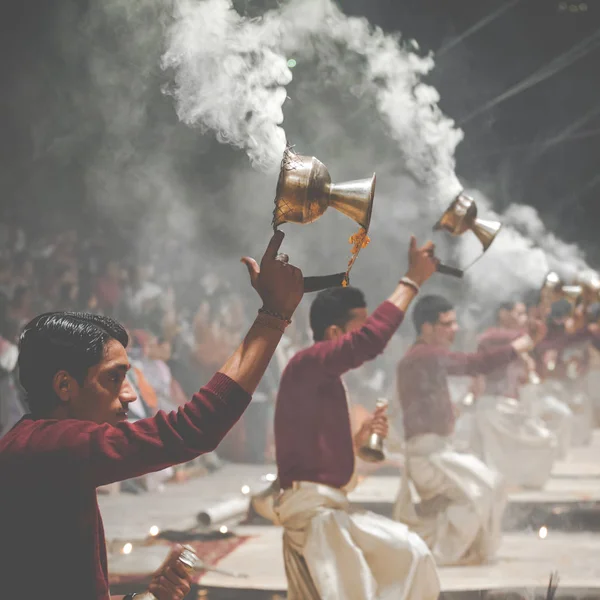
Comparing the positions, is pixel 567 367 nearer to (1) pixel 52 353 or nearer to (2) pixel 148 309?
(2) pixel 148 309

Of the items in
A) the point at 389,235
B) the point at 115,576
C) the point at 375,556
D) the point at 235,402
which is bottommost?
the point at 115,576

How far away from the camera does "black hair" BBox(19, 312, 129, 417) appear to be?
7.50 ft

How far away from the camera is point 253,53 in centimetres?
416

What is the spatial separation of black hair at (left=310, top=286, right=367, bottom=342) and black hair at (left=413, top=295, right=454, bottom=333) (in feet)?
6.52

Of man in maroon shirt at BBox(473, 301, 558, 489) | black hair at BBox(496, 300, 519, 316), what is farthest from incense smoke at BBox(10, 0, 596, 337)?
man in maroon shirt at BBox(473, 301, 558, 489)

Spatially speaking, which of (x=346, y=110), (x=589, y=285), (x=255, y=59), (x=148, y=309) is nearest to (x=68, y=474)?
(x=255, y=59)

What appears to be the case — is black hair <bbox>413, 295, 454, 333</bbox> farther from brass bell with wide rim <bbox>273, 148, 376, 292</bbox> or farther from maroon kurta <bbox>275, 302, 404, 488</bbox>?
brass bell with wide rim <bbox>273, 148, 376, 292</bbox>

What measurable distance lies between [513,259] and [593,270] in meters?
1.24

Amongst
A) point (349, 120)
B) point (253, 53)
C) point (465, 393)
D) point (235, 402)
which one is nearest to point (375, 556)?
point (235, 402)

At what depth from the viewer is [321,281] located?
2475 mm

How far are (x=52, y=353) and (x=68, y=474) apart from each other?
330 millimetres

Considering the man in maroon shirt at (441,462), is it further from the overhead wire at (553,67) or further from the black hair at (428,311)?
the overhead wire at (553,67)

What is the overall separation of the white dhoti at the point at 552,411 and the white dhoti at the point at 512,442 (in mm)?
387

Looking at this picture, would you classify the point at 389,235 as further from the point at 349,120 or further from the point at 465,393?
the point at 465,393
